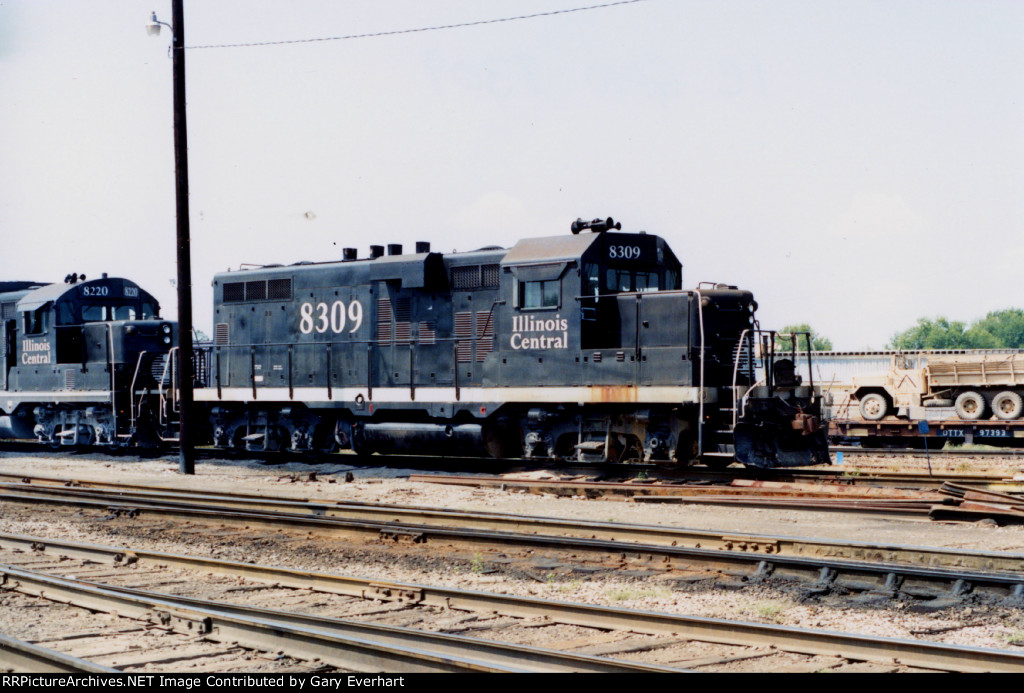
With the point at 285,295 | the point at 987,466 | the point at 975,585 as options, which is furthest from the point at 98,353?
the point at 975,585

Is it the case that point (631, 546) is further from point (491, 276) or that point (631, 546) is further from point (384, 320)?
point (384, 320)

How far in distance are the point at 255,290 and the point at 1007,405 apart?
19415 millimetres

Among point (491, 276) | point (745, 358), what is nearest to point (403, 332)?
point (491, 276)

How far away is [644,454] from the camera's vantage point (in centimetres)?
1684

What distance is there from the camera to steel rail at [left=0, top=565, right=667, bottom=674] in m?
6.09

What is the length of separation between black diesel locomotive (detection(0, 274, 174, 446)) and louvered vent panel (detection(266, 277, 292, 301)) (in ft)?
10.7

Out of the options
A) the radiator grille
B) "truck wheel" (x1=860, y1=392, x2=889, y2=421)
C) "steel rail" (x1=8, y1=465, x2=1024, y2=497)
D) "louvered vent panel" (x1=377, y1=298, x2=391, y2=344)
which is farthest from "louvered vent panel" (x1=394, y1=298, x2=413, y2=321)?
"truck wheel" (x1=860, y1=392, x2=889, y2=421)

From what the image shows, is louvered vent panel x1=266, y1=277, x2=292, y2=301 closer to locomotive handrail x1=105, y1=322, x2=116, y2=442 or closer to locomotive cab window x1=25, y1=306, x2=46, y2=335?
locomotive handrail x1=105, y1=322, x2=116, y2=442

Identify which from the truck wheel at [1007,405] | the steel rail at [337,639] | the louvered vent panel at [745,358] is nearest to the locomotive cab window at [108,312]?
the louvered vent panel at [745,358]

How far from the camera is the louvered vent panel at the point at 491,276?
1812cm

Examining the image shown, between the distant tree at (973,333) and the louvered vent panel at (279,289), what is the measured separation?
113 m

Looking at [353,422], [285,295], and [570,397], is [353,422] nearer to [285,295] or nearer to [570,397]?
[285,295]

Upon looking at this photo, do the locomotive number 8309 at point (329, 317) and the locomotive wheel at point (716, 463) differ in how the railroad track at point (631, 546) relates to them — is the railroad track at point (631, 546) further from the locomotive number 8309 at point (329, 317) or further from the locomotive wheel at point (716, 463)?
the locomotive number 8309 at point (329, 317)
